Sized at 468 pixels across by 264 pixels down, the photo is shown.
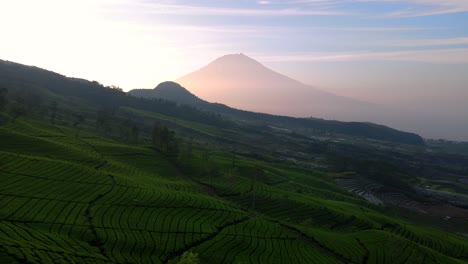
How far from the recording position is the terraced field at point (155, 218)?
188ft

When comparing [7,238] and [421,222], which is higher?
[7,238]

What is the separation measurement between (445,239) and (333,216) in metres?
27.4

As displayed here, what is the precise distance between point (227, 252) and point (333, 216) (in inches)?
1699

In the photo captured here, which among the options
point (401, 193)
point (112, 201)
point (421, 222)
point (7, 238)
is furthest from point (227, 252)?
point (401, 193)

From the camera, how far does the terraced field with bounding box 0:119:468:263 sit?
57.4 metres

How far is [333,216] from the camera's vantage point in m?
98.1

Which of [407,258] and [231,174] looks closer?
[407,258]

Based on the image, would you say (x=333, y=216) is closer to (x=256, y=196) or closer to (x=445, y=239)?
(x=256, y=196)

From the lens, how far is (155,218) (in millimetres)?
70312

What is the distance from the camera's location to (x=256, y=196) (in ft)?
339

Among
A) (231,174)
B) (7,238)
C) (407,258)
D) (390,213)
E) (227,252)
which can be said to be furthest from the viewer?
(390,213)

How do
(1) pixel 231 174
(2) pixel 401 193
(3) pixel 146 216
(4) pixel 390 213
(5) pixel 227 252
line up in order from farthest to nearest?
(2) pixel 401 193
(4) pixel 390 213
(1) pixel 231 174
(3) pixel 146 216
(5) pixel 227 252

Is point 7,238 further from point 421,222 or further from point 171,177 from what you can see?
point 421,222

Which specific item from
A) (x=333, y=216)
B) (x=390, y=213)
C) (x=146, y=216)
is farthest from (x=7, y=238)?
(x=390, y=213)
